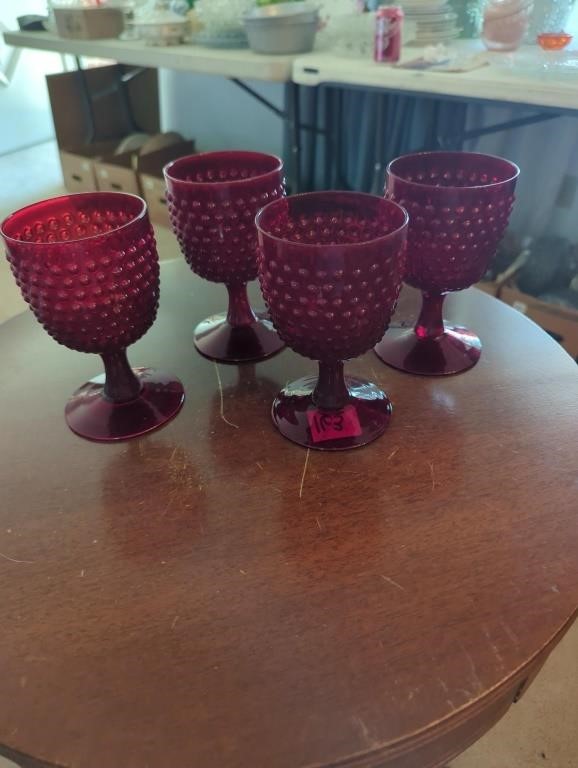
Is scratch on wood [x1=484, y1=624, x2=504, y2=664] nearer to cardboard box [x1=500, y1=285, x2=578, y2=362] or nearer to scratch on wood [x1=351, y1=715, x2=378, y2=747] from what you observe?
scratch on wood [x1=351, y1=715, x2=378, y2=747]

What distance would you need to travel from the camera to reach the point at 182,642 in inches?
13.8

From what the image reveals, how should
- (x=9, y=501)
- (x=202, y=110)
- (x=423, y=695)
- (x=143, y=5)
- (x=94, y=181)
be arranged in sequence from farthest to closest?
(x=202, y=110) → (x=94, y=181) → (x=143, y=5) → (x=9, y=501) → (x=423, y=695)

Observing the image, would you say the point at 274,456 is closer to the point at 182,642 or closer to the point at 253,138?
the point at 182,642

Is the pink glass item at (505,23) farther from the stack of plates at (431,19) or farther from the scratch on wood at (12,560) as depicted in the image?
the scratch on wood at (12,560)

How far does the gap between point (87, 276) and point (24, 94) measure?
12.5ft

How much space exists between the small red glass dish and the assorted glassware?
119 centimetres

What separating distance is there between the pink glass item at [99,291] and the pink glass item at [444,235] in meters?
0.21

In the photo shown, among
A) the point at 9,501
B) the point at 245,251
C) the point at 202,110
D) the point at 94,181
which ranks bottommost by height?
the point at 94,181

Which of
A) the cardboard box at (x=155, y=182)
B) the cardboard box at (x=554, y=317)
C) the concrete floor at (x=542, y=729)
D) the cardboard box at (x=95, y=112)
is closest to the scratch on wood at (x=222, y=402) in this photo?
the concrete floor at (x=542, y=729)

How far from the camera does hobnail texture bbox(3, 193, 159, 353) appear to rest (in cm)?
42

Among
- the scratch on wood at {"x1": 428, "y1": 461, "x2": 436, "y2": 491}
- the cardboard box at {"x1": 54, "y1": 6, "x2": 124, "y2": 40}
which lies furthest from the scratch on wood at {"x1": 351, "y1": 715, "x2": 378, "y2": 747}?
the cardboard box at {"x1": 54, "y1": 6, "x2": 124, "y2": 40}

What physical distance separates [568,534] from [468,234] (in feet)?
0.77

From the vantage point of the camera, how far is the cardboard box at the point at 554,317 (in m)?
1.47

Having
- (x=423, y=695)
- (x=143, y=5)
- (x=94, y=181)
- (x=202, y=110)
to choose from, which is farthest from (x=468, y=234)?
(x=202, y=110)
